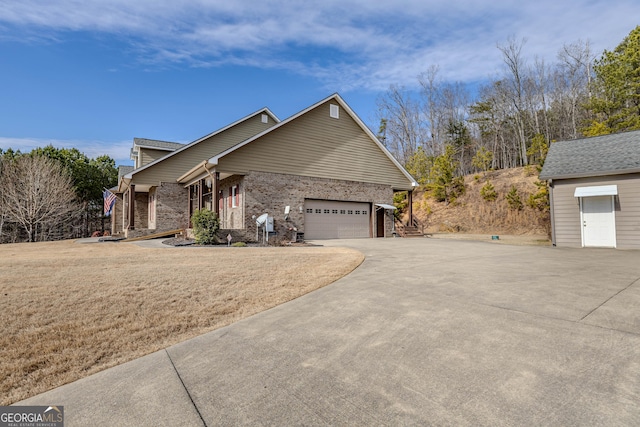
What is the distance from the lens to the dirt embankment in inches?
914

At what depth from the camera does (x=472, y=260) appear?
28.0 ft

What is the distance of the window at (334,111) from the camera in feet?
61.1

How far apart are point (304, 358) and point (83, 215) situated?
3605 centimetres

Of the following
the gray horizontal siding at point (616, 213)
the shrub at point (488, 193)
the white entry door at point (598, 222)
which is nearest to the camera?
the gray horizontal siding at point (616, 213)

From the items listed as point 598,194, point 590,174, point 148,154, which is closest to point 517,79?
point 590,174

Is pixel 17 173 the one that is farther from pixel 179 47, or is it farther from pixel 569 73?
pixel 569 73

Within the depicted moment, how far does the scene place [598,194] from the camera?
1238 centimetres

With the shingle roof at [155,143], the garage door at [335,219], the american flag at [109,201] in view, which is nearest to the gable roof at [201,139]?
the shingle roof at [155,143]

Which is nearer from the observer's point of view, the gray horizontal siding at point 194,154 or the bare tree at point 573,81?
the gray horizontal siding at point 194,154

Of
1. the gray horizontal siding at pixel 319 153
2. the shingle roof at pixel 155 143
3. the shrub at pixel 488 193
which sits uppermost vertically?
the shingle roof at pixel 155 143

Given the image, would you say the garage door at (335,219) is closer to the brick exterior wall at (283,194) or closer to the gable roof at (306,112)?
the brick exterior wall at (283,194)

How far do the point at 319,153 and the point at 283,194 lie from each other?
337cm

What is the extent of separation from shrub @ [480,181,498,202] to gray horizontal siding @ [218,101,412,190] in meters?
9.17

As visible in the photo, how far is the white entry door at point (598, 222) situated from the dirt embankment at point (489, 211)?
913 centimetres
